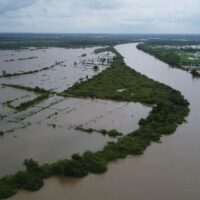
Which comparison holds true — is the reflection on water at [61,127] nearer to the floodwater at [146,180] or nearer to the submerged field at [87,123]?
the submerged field at [87,123]

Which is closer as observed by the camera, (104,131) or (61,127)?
(104,131)

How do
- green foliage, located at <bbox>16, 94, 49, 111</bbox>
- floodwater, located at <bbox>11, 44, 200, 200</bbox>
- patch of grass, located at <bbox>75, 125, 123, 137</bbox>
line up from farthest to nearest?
green foliage, located at <bbox>16, 94, 49, 111</bbox> < patch of grass, located at <bbox>75, 125, 123, 137</bbox> < floodwater, located at <bbox>11, 44, 200, 200</bbox>

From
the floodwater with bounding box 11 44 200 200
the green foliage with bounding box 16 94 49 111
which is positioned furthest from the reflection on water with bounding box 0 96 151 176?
the floodwater with bounding box 11 44 200 200

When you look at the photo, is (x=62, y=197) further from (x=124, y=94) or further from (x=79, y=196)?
(x=124, y=94)

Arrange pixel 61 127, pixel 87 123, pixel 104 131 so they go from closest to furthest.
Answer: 1. pixel 104 131
2. pixel 61 127
3. pixel 87 123

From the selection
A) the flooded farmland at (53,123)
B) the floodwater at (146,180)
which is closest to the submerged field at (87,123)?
the flooded farmland at (53,123)

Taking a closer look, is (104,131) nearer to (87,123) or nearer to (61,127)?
(87,123)

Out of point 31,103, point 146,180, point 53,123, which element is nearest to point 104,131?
point 53,123

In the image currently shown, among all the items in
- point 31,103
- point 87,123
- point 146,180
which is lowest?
point 146,180

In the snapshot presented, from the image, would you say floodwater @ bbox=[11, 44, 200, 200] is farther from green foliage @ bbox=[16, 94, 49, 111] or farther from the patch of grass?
green foliage @ bbox=[16, 94, 49, 111]
